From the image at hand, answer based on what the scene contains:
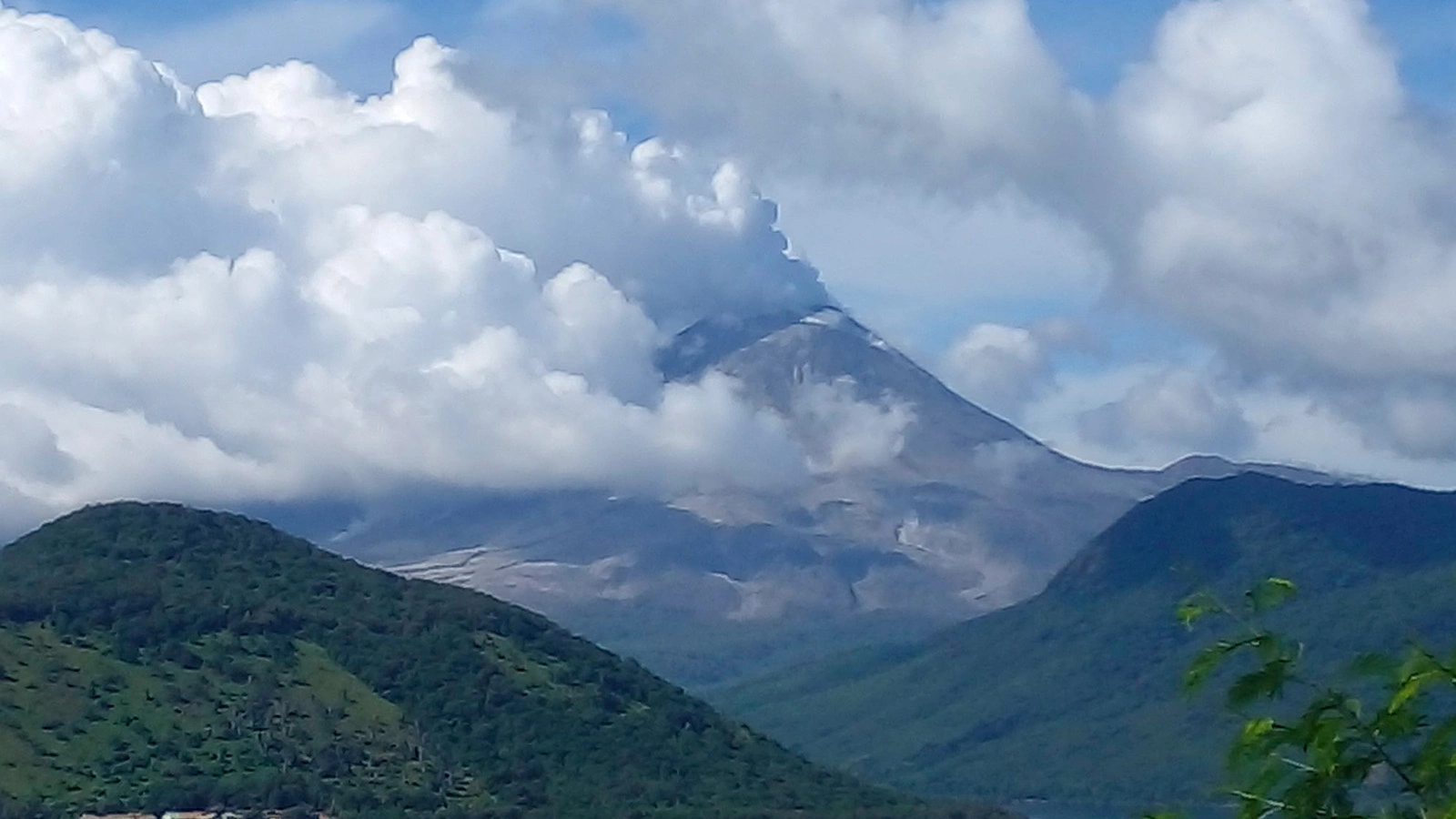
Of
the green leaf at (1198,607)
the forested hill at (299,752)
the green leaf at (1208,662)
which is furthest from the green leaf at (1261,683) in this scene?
the forested hill at (299,752)

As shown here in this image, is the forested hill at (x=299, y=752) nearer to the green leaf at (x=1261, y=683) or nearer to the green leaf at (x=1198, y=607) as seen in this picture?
the green leaf at (x=1198, y=607)

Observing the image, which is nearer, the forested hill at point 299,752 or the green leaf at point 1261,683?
the green leaf at point 1261,683

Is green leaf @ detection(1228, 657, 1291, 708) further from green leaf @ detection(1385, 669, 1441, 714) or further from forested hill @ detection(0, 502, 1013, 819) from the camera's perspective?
forested hill @ detection(0, 502, 1013, 819)

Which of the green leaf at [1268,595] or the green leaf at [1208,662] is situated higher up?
the green leaf at [1268,595]

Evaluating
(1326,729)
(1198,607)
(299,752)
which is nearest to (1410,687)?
(1326,729)

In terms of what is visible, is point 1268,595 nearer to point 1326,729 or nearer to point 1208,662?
point 1208,662

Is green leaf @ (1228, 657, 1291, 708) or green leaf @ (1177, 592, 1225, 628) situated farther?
green leaf @ (1177, 592, 1225, 628)

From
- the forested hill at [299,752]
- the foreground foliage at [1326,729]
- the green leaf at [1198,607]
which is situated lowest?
the foreground foliage at [1326,729]

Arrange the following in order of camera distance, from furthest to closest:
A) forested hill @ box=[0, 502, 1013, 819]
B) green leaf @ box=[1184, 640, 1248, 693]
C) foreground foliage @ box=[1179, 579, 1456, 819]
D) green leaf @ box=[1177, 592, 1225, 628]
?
forested hill @ box=[0, 502, 1013, 819], green leaf @ box=[1177, 592, 1225, 628], foreground foliage @ box=[1179, 579, 1456, 819], green leaf @ box=[1184, 640, 1248, 693]

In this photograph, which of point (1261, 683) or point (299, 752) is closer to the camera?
point (1261, 683)

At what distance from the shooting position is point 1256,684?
1878cm

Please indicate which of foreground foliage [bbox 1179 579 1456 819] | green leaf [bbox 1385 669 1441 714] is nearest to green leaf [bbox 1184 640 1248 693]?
foreground foliage [bbox 1179 579 1456 819]

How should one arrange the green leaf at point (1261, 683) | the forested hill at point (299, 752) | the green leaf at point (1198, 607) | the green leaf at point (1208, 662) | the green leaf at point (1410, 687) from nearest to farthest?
the green leaf at point (1410, 687) < the green leaf at point (1208, 662) < the green leaf at point (1261, 683) < the green leaf at point (1198, 607) < the forested hill at point (299, 752)

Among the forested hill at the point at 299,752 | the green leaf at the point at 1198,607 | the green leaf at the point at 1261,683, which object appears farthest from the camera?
the forested hill at the point at 299,752
